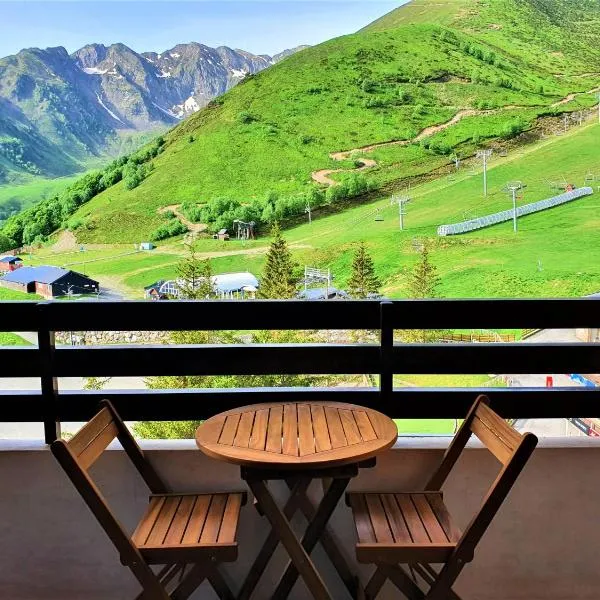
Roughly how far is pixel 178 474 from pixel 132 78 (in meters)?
20.9

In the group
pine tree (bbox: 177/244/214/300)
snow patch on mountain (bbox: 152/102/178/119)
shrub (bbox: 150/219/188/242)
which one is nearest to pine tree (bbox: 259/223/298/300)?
pine tree (bbox: 177/244/214/300)

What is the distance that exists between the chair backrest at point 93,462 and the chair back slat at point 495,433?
37.4 inches

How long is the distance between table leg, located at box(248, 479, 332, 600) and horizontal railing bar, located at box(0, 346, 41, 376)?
890 millimetres

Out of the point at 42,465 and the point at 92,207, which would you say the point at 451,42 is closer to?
the point at 92,207

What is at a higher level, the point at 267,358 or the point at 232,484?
the point at 267,358

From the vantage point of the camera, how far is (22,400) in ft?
7.13

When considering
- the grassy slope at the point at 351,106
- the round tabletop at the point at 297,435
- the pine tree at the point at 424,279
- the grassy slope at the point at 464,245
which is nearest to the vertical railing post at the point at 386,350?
the round tabletop at the point at 297,435

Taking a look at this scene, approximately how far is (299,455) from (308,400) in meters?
0.49

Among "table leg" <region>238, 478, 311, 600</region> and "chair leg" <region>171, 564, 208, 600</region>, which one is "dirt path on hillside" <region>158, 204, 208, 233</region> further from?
"chair leg" <region>171, 564, 208, 600</region>

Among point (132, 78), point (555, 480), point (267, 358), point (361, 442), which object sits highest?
point (132, 78)

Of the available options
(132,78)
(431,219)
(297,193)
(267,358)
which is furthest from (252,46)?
(267,358)

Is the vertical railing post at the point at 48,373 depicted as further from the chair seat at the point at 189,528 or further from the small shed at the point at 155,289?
the small shed at the point at 155,289

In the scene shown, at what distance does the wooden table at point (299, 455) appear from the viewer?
1.70m

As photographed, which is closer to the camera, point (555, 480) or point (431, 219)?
point (555, 480)
